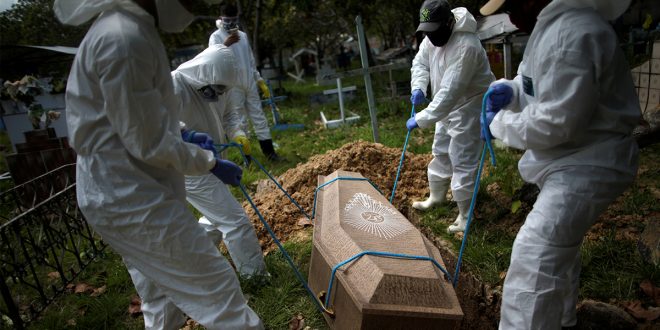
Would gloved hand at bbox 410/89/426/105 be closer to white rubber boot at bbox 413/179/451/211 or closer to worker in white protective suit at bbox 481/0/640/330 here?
white rubber boot at bbox 413/179/451/211

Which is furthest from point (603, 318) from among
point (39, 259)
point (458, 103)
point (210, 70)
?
point (39, 259)

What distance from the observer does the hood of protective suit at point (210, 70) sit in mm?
2908

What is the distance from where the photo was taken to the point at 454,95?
3275 millimetres

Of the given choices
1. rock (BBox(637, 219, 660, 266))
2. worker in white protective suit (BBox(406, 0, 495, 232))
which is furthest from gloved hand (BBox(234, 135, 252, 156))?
rock (BBox(637, 219, 660, 266))

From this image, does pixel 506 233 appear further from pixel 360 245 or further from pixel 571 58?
pixel 571 58

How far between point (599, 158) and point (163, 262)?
6.84 feet

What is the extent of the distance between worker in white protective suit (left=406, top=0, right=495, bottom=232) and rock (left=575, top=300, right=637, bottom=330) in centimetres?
127

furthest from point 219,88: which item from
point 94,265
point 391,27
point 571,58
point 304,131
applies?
point 391,27

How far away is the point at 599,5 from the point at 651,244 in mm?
1756

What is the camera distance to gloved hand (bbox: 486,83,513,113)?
7.37 feet

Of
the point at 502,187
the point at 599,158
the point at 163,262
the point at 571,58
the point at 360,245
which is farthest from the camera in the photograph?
the point at 502,187

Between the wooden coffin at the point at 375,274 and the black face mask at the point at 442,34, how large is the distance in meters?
1.45

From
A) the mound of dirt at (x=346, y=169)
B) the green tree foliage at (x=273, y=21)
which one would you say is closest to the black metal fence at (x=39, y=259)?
the mound of dirt at (x=346, y=169)

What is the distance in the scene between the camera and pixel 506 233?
3447 mm
